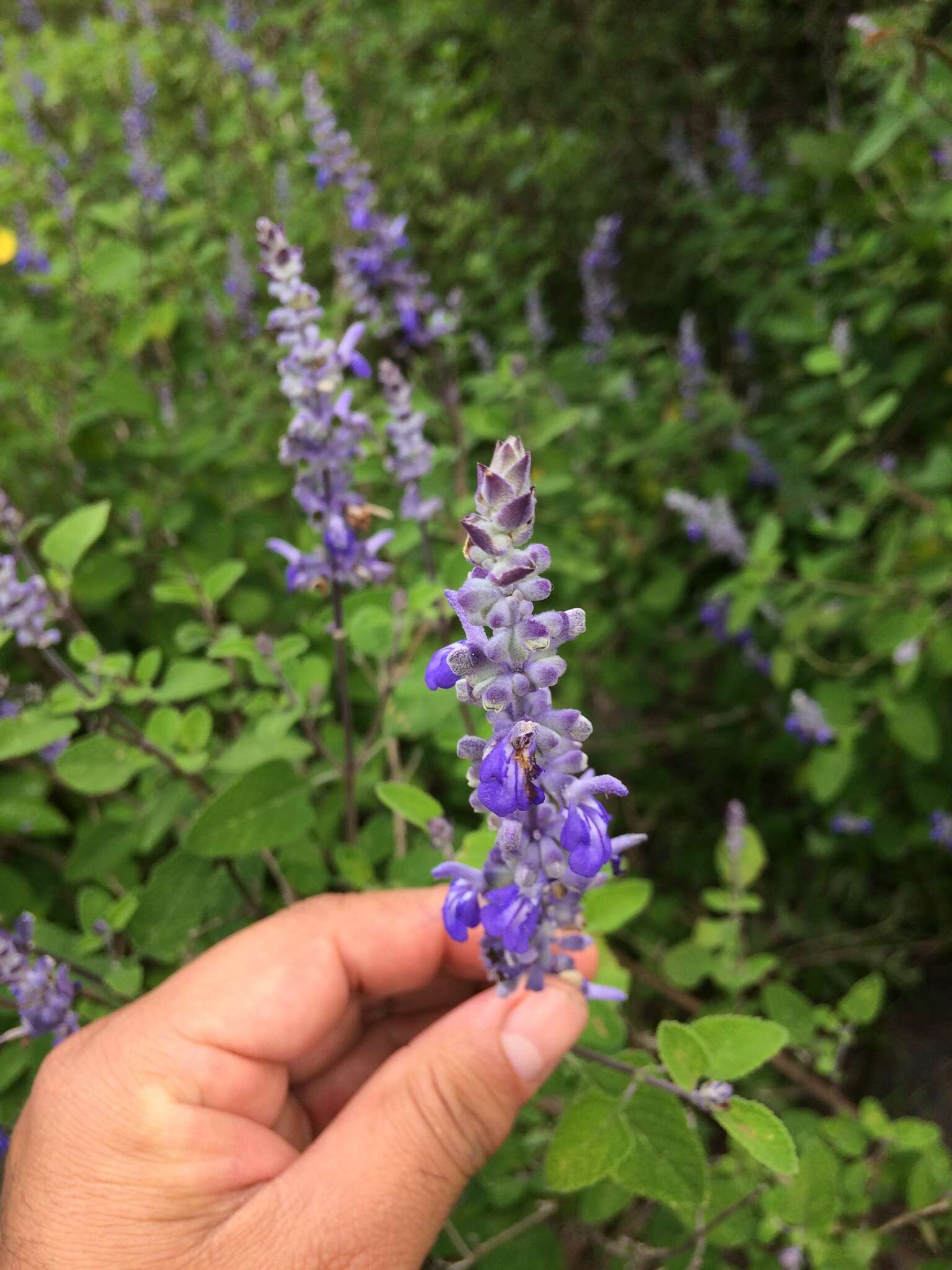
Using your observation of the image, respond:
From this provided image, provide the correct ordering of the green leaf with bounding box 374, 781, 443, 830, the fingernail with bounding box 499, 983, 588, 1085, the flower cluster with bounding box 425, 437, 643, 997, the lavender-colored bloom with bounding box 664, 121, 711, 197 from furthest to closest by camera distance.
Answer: the lavender-colored bloom with bounding box 664, 121, 711, 197 < the green leaf with bounding box 374, 781, 443, 830 < the fingernail with bounding box 499, 983, 588, 1085 < the flower cluster with bounding box 425, 437, 643, 997

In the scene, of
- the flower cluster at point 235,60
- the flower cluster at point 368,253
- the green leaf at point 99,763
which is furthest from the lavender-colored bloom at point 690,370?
the green leaf at point 99,763

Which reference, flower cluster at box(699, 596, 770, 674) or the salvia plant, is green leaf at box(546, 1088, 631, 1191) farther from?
flower cluster at box(699, 596, 770, 674)

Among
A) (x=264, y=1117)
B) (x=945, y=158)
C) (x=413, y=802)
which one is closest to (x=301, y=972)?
(x=264, y=1117)

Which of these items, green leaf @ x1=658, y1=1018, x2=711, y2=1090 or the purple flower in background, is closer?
green leaf @ x1=658, y1=1018, x2=711, y2=1090

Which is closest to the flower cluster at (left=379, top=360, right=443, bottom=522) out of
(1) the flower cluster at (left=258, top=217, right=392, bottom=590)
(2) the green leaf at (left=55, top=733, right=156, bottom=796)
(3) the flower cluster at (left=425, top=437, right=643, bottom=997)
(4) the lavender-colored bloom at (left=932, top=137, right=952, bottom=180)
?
(1) the flower cluster at (left=258, top=217, right=392, bottom=590)

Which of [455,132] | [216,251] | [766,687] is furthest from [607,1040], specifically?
[455,132]

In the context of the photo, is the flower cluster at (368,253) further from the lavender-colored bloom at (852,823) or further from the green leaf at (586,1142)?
the lavender-colored bloom at (852,823)

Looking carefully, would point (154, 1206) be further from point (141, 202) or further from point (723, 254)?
point (723, 254)
